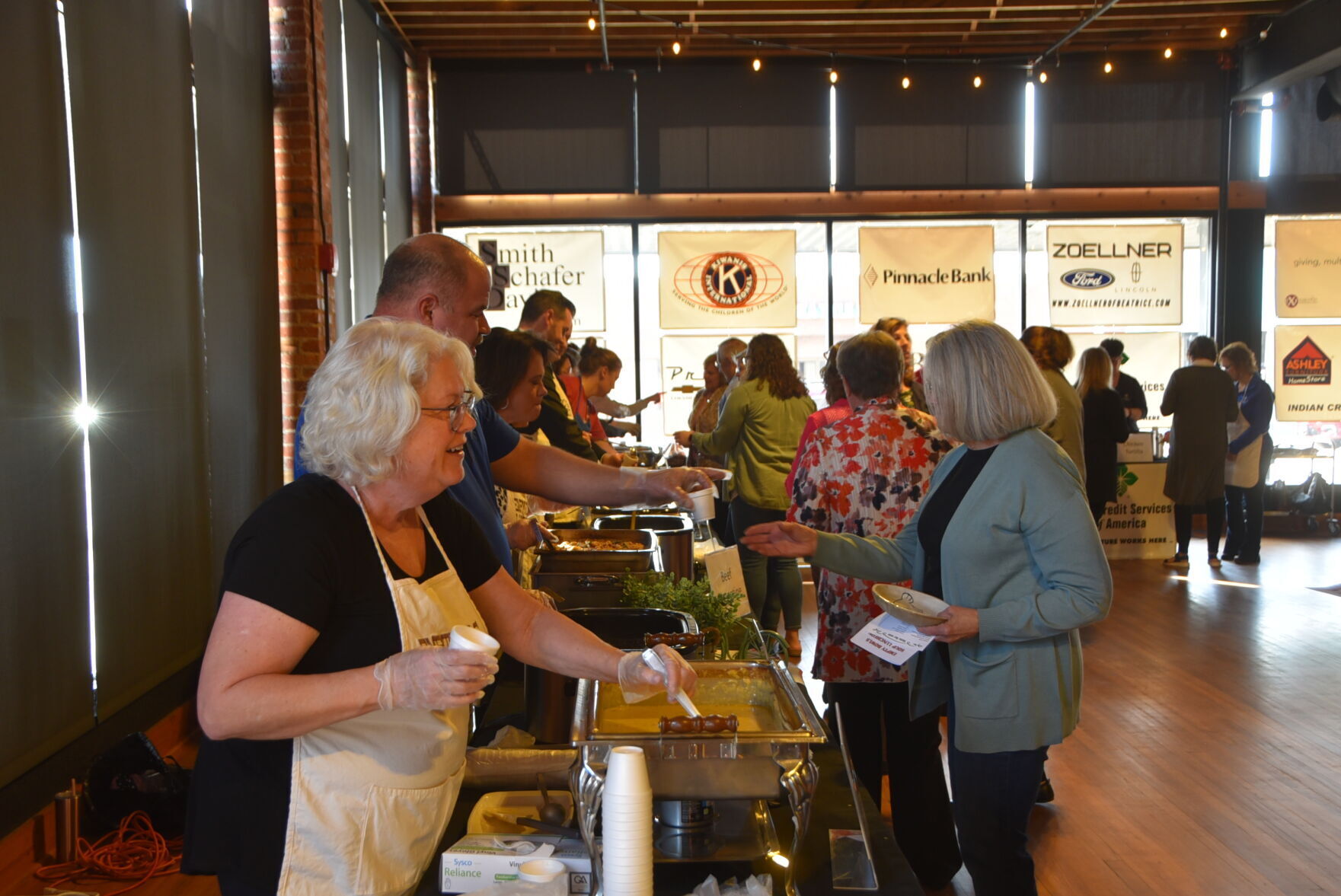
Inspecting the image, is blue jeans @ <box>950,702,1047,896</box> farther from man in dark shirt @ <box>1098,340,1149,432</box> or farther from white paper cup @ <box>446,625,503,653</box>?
man in dark shirt @ <box>1098,340,1149,432</box>

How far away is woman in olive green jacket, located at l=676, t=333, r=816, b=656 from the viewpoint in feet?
17.5

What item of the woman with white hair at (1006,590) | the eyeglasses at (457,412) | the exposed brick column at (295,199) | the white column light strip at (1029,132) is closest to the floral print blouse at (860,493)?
the woman with white hair at (1006,590)

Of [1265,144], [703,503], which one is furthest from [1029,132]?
[703,503]

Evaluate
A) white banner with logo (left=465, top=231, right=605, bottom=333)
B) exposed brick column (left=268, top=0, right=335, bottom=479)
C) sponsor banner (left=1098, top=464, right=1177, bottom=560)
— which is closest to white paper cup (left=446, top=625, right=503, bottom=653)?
exposed brick column (left=268, top=0, right=335, bottom=479)

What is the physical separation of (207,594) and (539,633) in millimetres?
3274

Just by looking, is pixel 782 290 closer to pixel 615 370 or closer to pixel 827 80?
pixel 827 80

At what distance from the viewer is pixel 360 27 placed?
289 inches

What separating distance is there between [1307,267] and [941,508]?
889 centimetres

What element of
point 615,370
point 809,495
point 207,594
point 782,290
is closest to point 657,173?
point 782,290

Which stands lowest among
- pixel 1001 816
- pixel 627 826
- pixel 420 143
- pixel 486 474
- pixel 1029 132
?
pixel 1001 816

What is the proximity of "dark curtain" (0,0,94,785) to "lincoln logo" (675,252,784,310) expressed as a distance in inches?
255

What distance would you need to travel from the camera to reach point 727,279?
958cm

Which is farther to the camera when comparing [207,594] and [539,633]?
[207,594]

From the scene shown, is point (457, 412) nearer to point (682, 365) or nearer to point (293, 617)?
point (293, 617)
